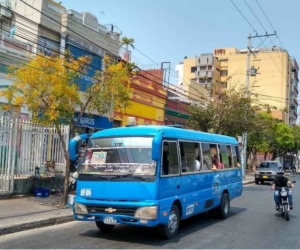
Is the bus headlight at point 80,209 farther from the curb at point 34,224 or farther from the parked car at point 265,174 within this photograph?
the parked car at point 265,174

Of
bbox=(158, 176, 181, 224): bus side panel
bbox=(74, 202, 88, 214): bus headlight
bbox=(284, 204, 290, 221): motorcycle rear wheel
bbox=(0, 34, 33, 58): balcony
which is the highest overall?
bbox=(0, 34, 33, 58): balcony

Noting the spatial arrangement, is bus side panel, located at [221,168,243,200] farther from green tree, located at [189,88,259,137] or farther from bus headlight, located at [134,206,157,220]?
green tree, located at [189,88,259,137]

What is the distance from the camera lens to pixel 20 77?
39.3 feet

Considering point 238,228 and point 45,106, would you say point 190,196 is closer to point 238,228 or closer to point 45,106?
point 238,228

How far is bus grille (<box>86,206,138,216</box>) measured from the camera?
315 inches

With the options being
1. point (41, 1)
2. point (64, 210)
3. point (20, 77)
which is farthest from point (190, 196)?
point (41, 1)

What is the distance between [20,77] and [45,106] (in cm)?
113

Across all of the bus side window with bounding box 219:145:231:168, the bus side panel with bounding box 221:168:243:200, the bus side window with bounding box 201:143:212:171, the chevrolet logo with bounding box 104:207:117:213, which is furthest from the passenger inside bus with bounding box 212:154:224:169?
the chevrolet logo with bounding box 104:207:117:213

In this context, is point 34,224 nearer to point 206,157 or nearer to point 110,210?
point 110,210

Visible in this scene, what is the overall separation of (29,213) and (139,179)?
413 centimetres

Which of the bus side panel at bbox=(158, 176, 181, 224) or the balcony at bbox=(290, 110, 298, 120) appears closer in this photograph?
the bus side panel at bbox=(158, 176, 181, 224)

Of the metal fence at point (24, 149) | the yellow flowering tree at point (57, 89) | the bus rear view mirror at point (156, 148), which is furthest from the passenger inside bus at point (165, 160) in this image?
the metal fence at point (24, 149)

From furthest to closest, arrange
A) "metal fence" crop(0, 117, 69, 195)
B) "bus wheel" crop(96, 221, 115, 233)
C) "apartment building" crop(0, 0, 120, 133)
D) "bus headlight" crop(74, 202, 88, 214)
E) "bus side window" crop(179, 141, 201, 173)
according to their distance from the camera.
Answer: "apartment building" crop(0, 0, 120, 133)
"metal fence" crop(0, 117, 69, 195)
"bus side window" crop(179, 141, 201, 173)
"bus wheel" crop(96, 221, 115, 233)
"bus headlight" crop(74, 202, 88, 214)

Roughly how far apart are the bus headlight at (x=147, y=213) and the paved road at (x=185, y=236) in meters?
0.56
